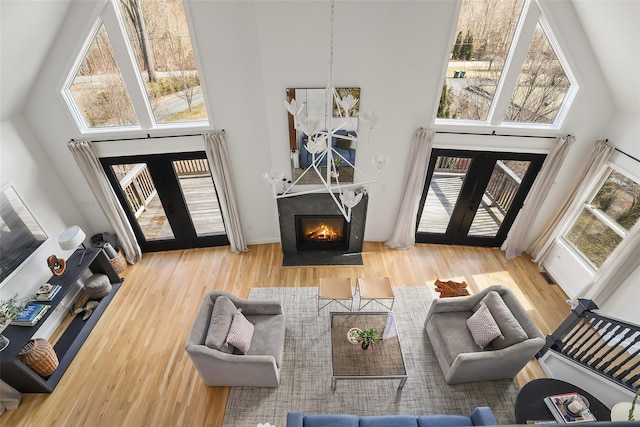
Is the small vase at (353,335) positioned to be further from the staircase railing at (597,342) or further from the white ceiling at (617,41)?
the white ceiling at (617,41)

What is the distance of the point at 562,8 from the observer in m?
4.21

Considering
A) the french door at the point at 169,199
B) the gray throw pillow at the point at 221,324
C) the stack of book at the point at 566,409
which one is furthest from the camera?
the french door at the point at 169,199

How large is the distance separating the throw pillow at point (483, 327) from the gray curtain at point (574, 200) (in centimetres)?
254

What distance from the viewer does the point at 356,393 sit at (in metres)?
4.15

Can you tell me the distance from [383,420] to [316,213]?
11.1 ft

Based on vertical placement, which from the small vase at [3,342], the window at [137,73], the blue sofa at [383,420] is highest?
the window at [137,73]

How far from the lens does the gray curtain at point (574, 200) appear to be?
4.93 metres

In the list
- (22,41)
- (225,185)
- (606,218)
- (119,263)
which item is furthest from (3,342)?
(606,218)

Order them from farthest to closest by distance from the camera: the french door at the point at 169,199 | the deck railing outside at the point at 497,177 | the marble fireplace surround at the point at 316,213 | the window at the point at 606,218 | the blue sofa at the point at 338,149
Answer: the marble fireplace surround at the point at 316,213 < the deck railing outside at the point at 497,177 < the french door at the point at 169,199 < the blue sofa at the point at 338,149 < the window at the point at 606,218

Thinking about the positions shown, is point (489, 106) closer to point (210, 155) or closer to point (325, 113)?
point (325, 113)

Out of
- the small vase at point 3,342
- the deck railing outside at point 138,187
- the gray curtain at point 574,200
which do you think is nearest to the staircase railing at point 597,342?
the gray curtain at point 574,200

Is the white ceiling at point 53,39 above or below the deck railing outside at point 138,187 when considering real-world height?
above

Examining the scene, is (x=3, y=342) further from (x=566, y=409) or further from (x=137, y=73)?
(x=566, y=409)

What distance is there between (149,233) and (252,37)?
4236mm
